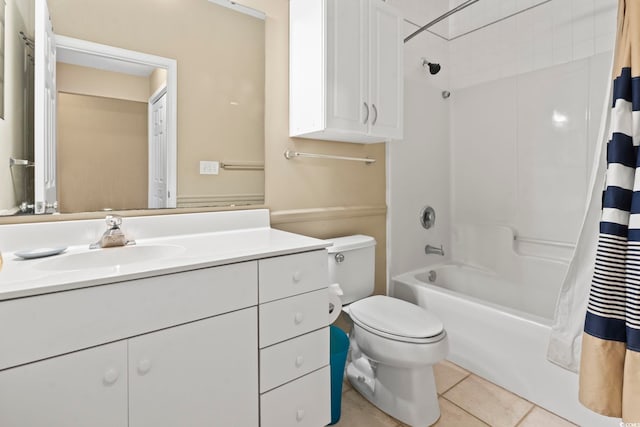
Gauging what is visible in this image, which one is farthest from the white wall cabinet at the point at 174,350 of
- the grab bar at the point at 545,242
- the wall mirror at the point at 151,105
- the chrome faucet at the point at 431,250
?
the grab bar at the point at 545,242

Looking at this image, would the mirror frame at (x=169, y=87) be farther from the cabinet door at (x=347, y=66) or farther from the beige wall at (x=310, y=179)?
the cabinet door at (x=347, y=66)

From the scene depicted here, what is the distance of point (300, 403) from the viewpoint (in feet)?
3.84

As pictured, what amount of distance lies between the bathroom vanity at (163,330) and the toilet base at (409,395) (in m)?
0.42

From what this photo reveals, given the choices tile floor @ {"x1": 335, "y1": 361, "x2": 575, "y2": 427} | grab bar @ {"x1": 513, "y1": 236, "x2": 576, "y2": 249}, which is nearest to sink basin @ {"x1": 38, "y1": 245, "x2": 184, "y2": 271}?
tile floor @ {"x1": 335, "y1": 361, "x2": 575, "y2": 427}

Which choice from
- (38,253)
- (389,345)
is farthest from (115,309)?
(389,345)

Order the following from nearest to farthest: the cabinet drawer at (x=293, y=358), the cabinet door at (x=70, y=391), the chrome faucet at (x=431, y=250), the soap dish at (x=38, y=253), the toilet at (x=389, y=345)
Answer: the cabinet door at (x=70, y=391) < the soap dish at (x=38, y=253) < the cabinet drawer at (x=293, y=358) < the toilet at (x=389, y=345) < the chrome faucet at (x=431, y=250)

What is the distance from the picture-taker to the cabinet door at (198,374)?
0.85 m

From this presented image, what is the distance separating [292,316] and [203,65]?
1.17 meters

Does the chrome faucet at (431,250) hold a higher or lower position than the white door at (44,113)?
lower

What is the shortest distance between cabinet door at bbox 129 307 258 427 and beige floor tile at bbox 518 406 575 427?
→ 1.24 metres

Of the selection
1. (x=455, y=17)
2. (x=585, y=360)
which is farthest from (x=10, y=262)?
(x=455, y=17)

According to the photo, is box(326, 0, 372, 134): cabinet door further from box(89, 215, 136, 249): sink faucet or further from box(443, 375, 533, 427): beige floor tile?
box(443, 375, 533, 427): beige floor tile

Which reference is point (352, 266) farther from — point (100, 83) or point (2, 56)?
point (2, 56)

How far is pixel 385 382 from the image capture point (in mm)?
1545
